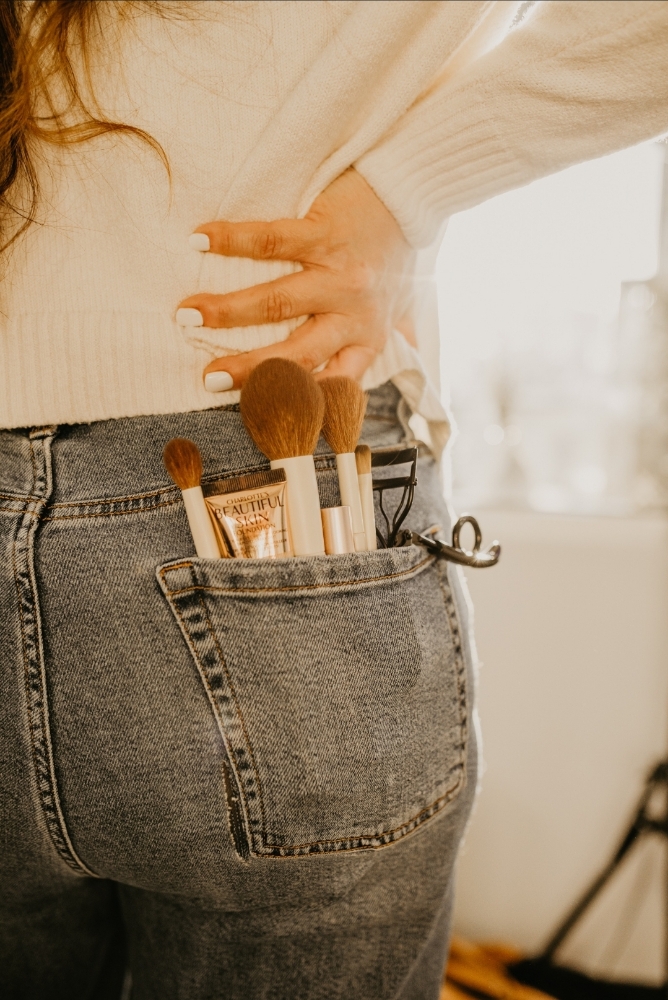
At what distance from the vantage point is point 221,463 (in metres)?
0.39

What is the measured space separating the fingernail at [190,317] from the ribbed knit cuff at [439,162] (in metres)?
0.15

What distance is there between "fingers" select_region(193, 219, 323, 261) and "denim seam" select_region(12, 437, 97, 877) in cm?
16

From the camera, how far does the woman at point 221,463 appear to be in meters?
0.35

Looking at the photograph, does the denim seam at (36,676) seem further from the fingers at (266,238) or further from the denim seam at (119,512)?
the fingers at (266,238)

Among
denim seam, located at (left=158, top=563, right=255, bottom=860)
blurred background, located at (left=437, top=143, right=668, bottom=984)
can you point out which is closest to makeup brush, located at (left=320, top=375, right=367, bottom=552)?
denim seam, located at (left=158, top=563, right=255, bottom=860)

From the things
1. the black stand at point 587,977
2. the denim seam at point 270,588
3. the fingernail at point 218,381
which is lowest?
the black stand at point 587,977

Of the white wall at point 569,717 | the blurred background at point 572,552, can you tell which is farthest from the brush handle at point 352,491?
the white wall at point 569,717

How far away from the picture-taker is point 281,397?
37 cm

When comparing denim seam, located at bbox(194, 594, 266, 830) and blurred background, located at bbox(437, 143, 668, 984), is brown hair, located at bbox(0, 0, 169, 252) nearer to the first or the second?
denim seam, located at bbox(194, 594, 266, 830)

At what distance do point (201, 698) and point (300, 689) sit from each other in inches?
2.2

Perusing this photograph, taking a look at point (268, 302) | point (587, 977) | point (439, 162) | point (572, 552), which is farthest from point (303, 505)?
point (587, 977)

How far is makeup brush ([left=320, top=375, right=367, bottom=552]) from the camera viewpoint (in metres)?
0.39

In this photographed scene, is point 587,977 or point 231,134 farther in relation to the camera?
point 587,977

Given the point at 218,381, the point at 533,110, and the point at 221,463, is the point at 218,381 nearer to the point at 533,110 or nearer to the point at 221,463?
the point at 221,463
